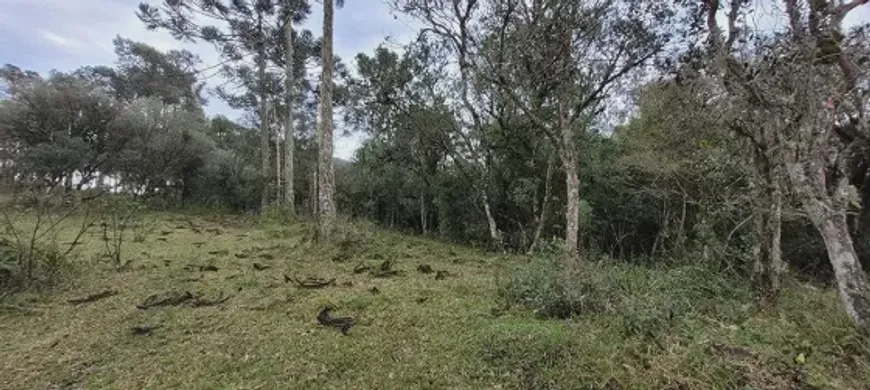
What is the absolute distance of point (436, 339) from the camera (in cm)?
329

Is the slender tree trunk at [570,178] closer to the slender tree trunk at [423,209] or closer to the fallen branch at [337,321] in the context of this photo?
the fallen branch at [337,321]

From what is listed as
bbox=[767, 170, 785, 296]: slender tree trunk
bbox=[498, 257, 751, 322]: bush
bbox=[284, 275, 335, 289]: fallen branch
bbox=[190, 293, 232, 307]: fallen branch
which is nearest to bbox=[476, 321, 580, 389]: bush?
bbox=[498, 257, 751, 322]: bush

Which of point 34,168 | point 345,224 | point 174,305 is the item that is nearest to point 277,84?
point 34,168

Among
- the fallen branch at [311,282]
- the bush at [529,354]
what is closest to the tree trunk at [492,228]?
the fallen branch at [311,282]

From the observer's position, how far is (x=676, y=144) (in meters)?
8.65

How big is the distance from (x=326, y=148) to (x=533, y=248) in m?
4.65

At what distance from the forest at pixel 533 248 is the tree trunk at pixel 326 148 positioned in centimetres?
4

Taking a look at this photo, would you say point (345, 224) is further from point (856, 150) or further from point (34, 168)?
point (34, 168)

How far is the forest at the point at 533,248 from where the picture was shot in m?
2.79

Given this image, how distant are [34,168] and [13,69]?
21.9 feet

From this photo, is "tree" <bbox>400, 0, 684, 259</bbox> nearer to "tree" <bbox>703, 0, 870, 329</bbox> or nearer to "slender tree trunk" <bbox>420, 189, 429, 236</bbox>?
"tree" <bbox>703, 0, 870, 329</bbox>

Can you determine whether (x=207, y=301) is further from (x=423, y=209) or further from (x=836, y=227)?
(x=423, y=209)

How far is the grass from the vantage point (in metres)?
2.54

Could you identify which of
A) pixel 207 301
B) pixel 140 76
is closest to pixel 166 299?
pixel 207 301
